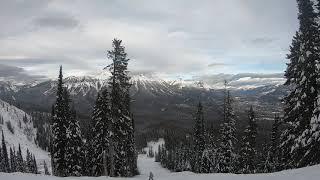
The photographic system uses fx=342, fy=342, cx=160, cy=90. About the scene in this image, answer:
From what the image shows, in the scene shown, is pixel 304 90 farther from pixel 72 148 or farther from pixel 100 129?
pixel 72 148

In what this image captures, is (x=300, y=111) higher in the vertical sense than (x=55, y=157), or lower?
higher

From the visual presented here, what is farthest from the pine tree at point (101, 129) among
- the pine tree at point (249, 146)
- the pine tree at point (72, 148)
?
the pine tree at point (249, 146)

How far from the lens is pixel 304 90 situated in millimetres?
28969

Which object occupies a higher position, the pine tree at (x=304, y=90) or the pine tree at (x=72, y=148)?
the pine tree at (x=304, y=90)

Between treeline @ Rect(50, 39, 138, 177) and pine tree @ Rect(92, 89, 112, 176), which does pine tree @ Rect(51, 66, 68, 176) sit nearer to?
treeline @ Rect(50, 39, 138, 177)

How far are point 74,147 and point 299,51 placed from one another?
30.8m

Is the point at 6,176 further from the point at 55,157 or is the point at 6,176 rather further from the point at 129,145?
the point at 129,145

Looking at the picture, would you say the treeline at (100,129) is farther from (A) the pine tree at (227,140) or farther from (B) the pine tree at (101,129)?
(A) the pine tree at (227,140)

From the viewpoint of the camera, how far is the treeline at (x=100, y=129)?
34500 millimetres

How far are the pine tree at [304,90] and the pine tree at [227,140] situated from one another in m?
19.4

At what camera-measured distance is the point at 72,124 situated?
45.9m

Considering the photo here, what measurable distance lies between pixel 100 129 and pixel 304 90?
82.8ft

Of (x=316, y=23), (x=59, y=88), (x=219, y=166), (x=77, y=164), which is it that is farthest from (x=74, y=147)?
(x=316, y=23)

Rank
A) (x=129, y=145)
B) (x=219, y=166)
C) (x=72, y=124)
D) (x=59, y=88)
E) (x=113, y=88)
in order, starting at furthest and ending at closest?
(x=129, y=145), (x=219, y=166), (x=72, y=124), (x=59, y=88), (x=113, y=88)
